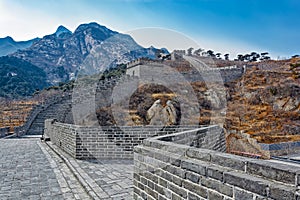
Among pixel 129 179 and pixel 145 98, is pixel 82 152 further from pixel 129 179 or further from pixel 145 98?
pixel 145 98

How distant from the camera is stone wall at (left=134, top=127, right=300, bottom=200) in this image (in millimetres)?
1890

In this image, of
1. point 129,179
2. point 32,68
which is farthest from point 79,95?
point 32,68

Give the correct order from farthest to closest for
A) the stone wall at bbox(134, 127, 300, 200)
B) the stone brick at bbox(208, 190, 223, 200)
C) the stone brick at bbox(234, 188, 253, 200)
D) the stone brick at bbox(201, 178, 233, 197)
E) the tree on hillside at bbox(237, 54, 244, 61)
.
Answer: the tree on hillside at bbox(237, 54, 244, 61), the stone brick at bbox(208, 190, 223, 200), the stone brick at bbox(201, 178, 233, 197), the stone brick at bbox(234, 188, 253, 200), the stone wall at bbox(134, 127, 300, 200)

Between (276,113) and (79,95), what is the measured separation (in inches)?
613

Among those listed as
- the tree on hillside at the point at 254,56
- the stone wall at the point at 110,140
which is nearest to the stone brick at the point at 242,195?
the stone wall at the point at 110,140

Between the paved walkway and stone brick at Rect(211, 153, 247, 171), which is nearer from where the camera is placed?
stone brick at Rect(211, 153, 247, 171)

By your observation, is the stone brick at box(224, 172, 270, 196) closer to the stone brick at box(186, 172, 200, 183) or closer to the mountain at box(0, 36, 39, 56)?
the stone brick at box(186, 172, 200, 183)

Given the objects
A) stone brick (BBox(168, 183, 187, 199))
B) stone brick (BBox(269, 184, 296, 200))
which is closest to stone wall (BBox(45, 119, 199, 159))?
stone brick (BBox(168, 183, 187, 199))

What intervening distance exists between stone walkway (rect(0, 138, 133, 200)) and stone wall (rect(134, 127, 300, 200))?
102 cm

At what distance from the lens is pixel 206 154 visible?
8.68 feet

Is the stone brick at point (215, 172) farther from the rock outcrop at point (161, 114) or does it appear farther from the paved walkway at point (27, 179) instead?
the rock outcrop at point (161, 114)

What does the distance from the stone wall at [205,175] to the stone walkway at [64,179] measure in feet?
3.33

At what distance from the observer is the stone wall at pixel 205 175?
1.89 m

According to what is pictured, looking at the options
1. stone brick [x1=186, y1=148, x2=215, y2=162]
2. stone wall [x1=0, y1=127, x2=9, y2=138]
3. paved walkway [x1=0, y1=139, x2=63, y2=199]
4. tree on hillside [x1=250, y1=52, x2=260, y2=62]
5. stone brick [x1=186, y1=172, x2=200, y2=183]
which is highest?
tree on hillside [x1=250, y1=52, x2=260, y2=62]
